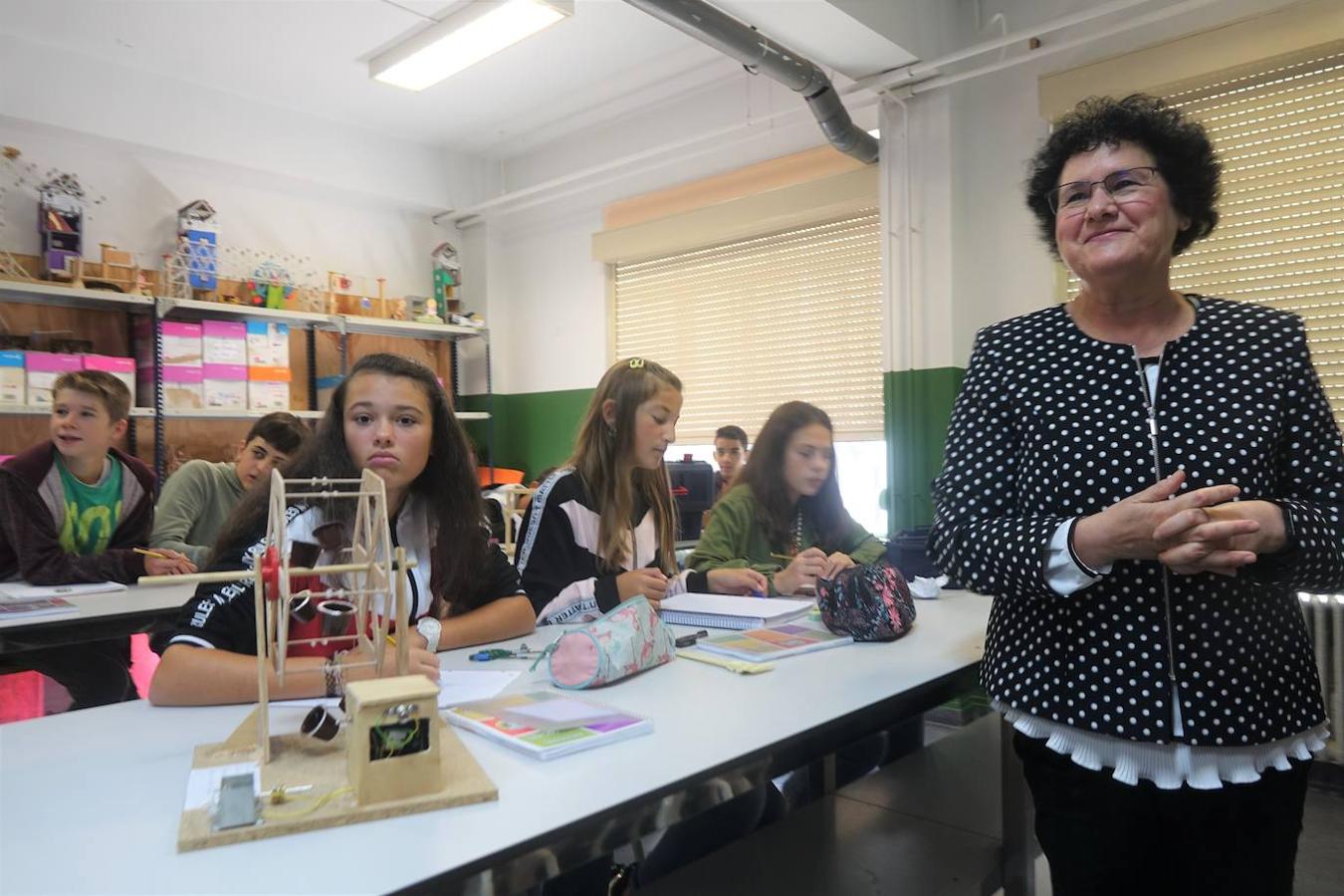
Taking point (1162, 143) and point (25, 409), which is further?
point (25, 409)

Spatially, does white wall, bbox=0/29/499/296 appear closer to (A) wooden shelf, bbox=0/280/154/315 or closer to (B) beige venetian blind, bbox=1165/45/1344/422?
(A) wooden shelf, bbox=0/280/154/315

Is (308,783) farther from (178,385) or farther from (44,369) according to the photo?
(178,385)

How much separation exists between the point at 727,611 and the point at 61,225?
4169mm

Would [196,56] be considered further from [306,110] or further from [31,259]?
[31,259]

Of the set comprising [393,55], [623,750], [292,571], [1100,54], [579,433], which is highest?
[393,55]

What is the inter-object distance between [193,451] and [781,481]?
152 inches

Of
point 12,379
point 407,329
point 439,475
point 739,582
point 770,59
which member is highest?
point 770,59

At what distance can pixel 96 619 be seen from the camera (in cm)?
233

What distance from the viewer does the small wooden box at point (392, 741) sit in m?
0.91

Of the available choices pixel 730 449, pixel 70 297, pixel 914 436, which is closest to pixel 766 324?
pixel 730 449

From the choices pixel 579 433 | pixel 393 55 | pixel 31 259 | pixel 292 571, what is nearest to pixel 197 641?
pixel 292 571

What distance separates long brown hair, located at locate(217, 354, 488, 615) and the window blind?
265cm

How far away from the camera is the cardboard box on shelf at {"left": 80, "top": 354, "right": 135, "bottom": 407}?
4125 millimetres

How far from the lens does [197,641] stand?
4.32 ft
